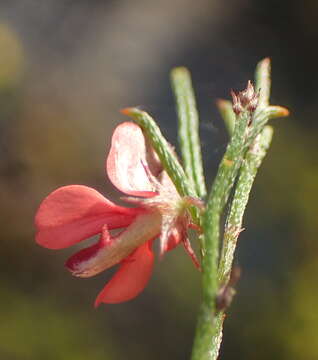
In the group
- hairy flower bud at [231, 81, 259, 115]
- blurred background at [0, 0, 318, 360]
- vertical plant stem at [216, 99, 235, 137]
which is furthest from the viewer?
blurred background at [0, 0, 318, 360]

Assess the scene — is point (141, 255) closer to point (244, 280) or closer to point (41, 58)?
point (244, 280)

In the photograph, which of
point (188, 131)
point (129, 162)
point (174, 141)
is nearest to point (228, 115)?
point (188, 131)

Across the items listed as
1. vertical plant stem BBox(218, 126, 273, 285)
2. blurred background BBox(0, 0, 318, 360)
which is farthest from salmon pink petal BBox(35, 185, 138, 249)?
blurred background BBox(0, 0, 318, 360)

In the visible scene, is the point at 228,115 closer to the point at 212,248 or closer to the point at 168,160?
the point at 168,160

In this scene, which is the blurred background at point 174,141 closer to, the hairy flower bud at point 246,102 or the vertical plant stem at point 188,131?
the vertical plant stem at point 188,131

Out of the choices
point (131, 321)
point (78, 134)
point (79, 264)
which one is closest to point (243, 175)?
point (79, 264)

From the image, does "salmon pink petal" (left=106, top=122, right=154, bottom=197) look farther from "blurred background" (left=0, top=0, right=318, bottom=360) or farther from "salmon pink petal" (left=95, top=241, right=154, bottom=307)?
"blurred background" (left=0, top=0, right=318, bottom=360)

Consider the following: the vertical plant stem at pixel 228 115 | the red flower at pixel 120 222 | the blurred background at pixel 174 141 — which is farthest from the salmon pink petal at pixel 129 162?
the blurred background at pixel 174 141
